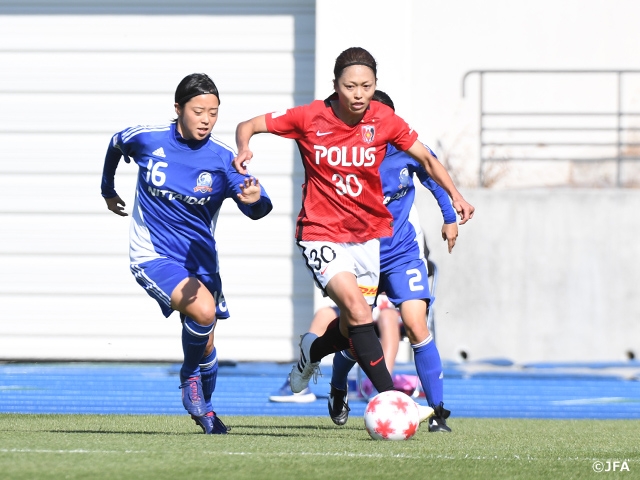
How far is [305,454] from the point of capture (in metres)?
4.26

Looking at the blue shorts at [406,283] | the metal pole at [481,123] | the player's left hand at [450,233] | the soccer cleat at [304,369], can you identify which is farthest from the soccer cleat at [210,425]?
the metal pole at [481,123]

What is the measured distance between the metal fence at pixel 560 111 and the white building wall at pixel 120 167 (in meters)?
2.68

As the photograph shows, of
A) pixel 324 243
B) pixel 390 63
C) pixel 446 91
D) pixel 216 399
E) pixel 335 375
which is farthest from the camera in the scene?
pixel 446 91

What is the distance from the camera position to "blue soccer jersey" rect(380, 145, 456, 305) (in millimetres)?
6336

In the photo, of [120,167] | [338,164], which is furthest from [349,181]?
[120,167]

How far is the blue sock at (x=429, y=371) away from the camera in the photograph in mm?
6219

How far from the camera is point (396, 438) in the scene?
509cm

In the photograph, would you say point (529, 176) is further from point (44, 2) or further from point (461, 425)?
point (461, 425)

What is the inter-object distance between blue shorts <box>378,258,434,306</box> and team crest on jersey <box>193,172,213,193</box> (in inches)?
46.6

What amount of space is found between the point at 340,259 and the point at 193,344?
885 mm

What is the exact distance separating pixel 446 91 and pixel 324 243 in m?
7.46

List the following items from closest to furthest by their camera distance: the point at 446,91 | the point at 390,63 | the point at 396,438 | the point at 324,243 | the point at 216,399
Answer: the point at 396,438
the point at 324,243
the point at 216,399
the point at 390,63
the point at 446,91

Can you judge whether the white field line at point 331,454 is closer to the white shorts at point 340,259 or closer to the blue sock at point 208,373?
the white shorts at point 340,259

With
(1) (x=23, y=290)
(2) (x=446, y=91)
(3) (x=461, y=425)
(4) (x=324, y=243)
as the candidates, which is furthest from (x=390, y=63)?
(4) (x=324, y=243)
